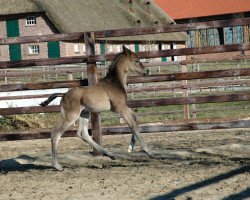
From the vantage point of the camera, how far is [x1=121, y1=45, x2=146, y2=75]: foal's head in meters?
9.34

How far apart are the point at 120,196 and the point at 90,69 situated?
3.21 m

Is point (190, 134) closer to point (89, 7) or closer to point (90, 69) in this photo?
point (90, 69)

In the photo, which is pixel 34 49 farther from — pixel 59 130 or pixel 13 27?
pixel 59 130

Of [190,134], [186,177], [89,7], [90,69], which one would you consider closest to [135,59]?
[90,69]

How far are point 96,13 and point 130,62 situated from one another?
44.1 meters

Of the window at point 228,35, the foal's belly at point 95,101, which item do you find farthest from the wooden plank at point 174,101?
the window at point 228,35

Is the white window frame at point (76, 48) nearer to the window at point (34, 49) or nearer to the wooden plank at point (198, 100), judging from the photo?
the window at point (34, 49)

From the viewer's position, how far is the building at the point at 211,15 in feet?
209

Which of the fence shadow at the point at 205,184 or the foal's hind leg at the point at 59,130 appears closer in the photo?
the fence shadow at the point at 205,184

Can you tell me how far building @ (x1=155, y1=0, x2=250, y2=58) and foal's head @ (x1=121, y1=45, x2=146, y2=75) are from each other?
5168cm

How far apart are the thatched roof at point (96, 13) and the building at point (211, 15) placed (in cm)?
257

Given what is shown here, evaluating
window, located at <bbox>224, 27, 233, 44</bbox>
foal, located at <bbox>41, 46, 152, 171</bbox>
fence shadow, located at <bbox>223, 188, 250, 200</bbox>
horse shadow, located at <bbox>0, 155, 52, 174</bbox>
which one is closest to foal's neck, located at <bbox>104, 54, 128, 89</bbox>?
foal, located at <bbox>41, 46, 152, 171</bbox>

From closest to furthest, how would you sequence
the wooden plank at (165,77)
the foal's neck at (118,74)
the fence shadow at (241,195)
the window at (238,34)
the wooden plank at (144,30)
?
the fence shadow at (241,195)
the foal's neck at (118,74)
the wooden plank at (144,30)
the wooden plank at (165,77)
the window at (238,34)

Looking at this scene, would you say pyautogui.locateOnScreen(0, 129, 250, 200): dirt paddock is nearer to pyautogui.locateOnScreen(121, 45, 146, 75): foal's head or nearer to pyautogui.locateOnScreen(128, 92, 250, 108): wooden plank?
pyautogui.locateOnScreen(128, 92, 250, 108): wooden plank
